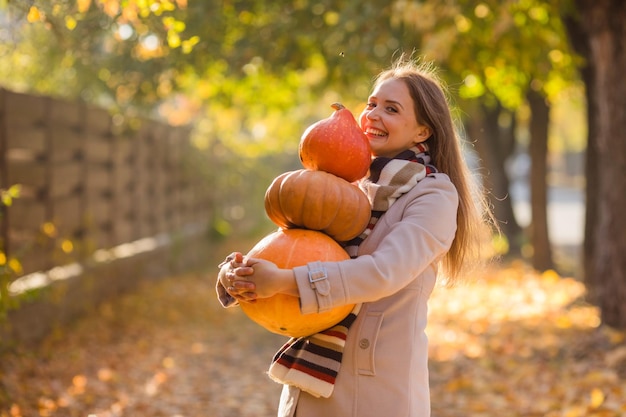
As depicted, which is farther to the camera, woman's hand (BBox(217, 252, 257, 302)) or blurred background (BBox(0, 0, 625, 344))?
blurred background (BBox(0, 0, 625, 344))

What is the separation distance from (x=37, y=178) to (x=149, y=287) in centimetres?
348

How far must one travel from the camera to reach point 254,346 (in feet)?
26.8

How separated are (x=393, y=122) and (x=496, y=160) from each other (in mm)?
13605

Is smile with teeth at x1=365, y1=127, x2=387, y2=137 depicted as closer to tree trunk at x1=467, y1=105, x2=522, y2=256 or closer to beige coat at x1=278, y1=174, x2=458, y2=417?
beige coat at x1=278, y1=174, x2=458, y2=417

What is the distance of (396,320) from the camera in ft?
8.68

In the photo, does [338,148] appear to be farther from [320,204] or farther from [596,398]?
[596,398]

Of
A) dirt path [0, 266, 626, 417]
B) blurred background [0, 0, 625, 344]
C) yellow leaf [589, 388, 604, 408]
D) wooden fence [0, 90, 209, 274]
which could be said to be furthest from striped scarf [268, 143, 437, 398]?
yellow leaf [589, 388, 604, 408]

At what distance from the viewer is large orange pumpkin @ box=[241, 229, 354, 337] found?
2.46 metres

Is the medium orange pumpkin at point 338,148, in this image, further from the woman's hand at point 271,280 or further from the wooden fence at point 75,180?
the wooden fence at point 75,180

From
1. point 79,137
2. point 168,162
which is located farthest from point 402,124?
point 168,162

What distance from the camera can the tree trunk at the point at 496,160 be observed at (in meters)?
15.6

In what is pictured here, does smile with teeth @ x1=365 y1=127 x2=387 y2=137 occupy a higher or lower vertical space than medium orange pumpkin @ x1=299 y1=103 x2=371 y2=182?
higher

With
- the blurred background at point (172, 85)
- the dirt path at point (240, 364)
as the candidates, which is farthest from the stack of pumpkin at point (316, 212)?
the dirt path at point (240, 364)

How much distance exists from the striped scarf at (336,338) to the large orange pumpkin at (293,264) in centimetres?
5
